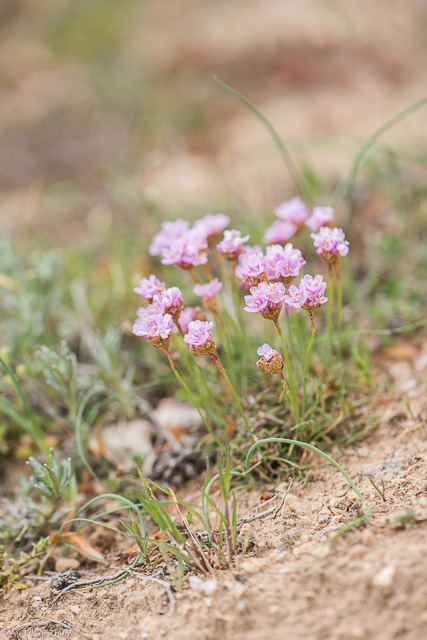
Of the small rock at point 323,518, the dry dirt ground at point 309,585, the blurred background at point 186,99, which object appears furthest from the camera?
the blurred background at point 186,99

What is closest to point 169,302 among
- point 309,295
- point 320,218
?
point 309,295

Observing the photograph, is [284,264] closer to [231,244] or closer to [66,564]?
[231,244]

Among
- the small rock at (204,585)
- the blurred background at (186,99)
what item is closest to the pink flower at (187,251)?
the small rock at (204,585)

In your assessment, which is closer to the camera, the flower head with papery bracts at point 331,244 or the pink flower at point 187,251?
the flower head with papery bracts at point 331,244

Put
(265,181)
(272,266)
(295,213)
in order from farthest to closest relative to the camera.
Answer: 1. (265,181)
2. (295,213)
3. (272,266)

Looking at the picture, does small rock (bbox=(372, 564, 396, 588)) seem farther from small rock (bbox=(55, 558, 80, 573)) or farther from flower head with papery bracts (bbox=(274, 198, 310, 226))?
flower head with papery bracts (bbox=(274, 198, 310, 226))

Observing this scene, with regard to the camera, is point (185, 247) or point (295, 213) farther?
point (295, 213)

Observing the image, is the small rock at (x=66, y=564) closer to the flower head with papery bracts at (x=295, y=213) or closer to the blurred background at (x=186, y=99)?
the flower head with papery bracts at (x=295, y=213)
